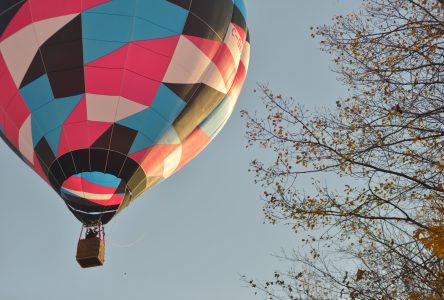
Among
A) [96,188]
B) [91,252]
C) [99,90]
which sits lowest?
[91,252]

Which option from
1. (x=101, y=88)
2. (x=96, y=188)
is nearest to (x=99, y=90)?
(x=101, y=88)

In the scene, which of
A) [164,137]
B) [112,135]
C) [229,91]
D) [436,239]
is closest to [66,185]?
[112,135]

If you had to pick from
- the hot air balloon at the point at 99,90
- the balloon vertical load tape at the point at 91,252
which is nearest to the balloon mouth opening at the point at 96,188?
the hot air balloon at the point at 99,90

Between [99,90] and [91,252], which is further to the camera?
[91,252]

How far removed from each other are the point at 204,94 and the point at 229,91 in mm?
1315

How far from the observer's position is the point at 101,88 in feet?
36.0

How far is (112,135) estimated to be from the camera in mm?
10953

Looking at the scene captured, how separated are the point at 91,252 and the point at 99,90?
141 inches

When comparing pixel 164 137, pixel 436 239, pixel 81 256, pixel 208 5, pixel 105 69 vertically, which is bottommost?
pixel 436 239

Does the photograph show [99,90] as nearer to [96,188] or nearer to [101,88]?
[101,88]

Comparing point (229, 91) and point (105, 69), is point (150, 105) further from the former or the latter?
point (229, 91)

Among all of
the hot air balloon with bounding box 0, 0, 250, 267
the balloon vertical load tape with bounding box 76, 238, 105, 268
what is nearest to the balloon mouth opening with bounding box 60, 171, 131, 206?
the hot air balloon with bounding box 0, 0, 250, 267

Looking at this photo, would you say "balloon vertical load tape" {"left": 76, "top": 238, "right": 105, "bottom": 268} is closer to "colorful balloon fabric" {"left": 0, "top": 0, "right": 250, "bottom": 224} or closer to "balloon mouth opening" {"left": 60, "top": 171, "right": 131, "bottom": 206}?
"colorful balloon fabric" {"left": 0, "top": 0, "right": 250, "bottom": 224}

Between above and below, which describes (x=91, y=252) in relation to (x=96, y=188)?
below
